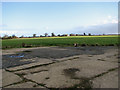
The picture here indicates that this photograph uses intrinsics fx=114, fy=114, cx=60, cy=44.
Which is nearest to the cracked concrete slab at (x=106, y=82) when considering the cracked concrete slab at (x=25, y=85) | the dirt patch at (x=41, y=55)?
the cracked concrete slab at (x=25, y=85)

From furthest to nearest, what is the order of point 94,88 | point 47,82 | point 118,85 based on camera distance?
1. point 47,82
2. point 118,85
3. point 94,88

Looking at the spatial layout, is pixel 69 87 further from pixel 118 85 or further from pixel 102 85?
pixel 118 85

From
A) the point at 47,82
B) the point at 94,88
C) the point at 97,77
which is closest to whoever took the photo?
the point at 94,88

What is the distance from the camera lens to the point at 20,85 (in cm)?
182

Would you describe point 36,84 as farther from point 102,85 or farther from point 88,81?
point 102,85

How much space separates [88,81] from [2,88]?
1384 millimetres

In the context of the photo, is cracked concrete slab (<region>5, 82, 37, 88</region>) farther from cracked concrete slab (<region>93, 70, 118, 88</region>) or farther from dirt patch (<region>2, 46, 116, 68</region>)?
dirt patch (<region>2, 46, 116, 68</region>)

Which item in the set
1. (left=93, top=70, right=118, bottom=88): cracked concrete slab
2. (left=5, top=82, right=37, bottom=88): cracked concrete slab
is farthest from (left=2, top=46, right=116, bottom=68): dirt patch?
(left=93, top=70, right=118, bottom=88): cracked concrete slab

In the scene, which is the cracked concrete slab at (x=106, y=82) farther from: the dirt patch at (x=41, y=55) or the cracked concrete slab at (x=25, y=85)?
the dirt patch at (x=41, y=55)

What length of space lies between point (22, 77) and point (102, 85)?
56.7 inches

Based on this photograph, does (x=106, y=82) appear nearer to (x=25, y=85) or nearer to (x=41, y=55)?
(x=25, y=85)

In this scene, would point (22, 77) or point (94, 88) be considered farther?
point (22, 77)

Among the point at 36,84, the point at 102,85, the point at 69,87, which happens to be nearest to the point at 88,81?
the point at 102,85

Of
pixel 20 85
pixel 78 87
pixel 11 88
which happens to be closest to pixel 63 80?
pixel 78 87
